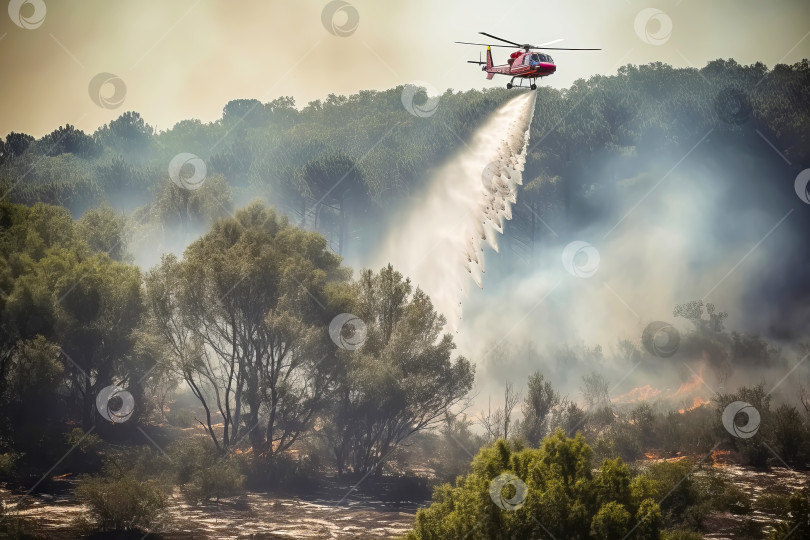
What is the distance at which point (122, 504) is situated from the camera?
173 ft

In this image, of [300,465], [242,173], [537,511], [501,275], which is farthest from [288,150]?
[537,511]

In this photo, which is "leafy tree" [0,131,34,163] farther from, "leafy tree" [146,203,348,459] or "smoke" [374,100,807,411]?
"leafy tree" [146,203,348,459]

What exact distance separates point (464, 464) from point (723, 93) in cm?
6844

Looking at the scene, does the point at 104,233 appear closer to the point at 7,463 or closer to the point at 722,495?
Result: the point at 7,463

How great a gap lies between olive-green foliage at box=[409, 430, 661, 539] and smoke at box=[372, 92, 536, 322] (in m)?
32.0

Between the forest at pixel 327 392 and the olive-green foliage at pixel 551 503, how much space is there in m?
0.09

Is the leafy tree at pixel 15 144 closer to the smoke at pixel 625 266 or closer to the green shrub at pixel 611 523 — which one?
the smoke at pixel 625 266

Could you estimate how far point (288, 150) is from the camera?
454ft

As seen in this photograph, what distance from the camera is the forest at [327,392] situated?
149 feet

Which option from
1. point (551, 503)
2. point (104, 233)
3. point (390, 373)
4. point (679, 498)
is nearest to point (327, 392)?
point (390, 373)

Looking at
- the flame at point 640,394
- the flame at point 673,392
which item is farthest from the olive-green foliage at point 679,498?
the flame at point 640,394

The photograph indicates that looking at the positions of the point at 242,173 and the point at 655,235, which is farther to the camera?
the point at 242,173

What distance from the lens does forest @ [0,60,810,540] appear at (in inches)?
1784

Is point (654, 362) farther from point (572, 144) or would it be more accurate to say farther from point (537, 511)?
point (537, 511)
